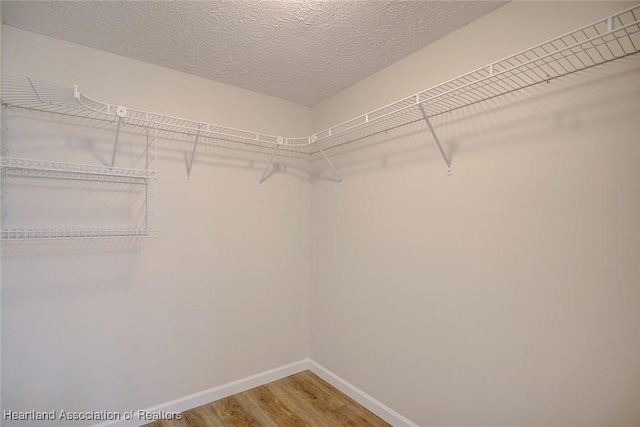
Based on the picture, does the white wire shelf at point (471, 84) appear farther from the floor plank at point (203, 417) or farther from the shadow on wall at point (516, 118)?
the floor plank at point (203, 417)

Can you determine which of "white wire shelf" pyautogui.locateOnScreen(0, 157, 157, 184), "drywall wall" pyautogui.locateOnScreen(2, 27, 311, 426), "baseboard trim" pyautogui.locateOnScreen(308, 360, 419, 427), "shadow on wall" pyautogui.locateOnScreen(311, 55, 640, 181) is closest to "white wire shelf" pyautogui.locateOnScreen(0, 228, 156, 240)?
"drywall wall" pyautogui.locateOnScreen(2, 27, 311, 426)

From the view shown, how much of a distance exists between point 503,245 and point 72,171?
7.51 ft

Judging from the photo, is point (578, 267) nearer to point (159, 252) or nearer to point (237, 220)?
point (237, 220)

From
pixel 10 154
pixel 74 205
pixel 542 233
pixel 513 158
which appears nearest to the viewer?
pixel 542 233

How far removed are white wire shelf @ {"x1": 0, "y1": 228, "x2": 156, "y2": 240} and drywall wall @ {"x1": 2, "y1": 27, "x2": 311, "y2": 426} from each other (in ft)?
0.17

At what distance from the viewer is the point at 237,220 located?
2.39 m

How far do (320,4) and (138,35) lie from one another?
1046 millimetres

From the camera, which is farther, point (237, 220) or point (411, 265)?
point (237, 220)

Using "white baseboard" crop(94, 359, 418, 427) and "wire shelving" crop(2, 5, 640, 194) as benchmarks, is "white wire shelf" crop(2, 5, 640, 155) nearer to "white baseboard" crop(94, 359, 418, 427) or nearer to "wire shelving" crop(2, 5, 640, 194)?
"wire shelving" crop(2, 5, 640, 194)

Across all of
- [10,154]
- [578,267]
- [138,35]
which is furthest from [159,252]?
[578,267]

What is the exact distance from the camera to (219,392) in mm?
2271

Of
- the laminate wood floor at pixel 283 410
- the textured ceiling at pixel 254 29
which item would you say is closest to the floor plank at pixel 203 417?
the laminate wood floor at pixel 283 410

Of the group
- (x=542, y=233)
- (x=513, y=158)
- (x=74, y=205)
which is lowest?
(x=542, y=233)

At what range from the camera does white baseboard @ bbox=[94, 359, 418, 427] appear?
6.42 ft
